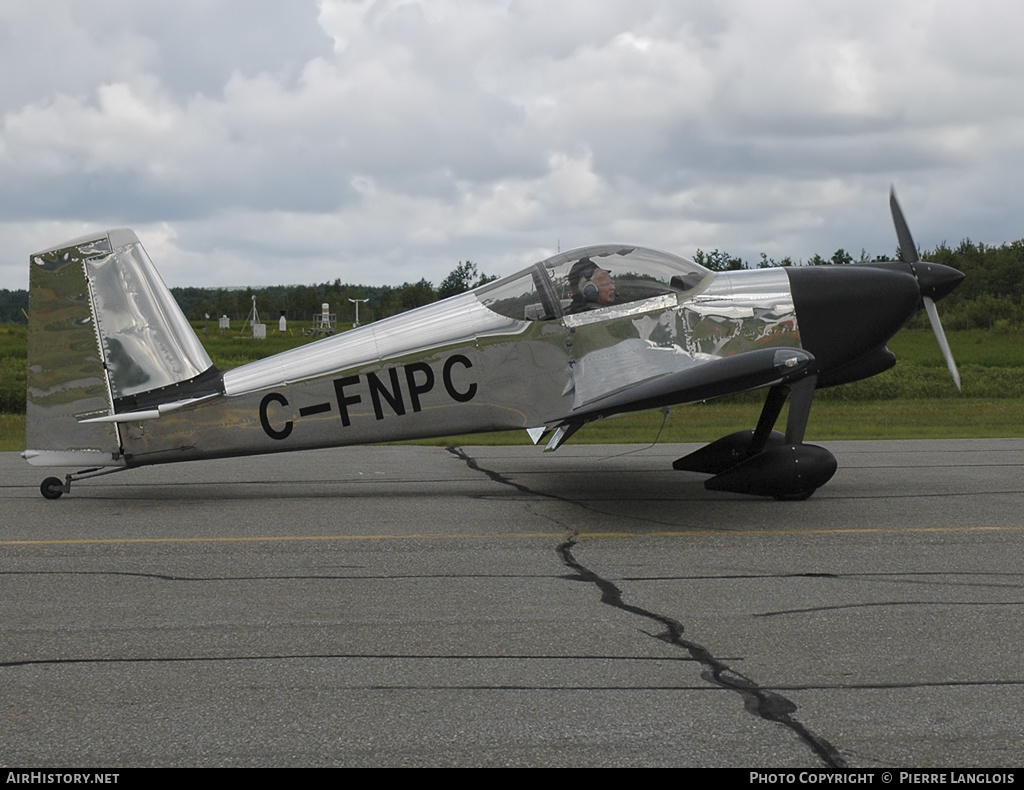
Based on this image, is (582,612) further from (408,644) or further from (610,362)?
(610,362)

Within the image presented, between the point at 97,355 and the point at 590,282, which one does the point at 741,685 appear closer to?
the point at 590,282

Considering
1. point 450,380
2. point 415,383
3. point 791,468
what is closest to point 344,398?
point 415,383

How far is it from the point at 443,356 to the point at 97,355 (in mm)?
3422

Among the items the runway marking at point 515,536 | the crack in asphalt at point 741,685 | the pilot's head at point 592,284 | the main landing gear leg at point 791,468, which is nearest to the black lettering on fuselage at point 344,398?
the runway marking at point 515,536

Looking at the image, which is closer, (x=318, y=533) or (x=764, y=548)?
(x=764, y=548)

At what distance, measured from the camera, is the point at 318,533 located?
348 inches

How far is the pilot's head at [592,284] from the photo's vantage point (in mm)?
10609

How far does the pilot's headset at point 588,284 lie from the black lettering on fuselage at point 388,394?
80.5 inches

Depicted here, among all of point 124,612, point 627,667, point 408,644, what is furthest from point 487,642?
point 124,612

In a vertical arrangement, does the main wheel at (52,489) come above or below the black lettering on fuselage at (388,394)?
below

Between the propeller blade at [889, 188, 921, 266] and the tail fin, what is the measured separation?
735 cm

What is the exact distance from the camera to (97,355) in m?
10.4

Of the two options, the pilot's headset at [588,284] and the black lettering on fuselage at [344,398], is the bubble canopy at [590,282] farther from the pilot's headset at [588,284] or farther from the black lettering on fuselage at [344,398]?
the black lettering on fuselage at [344,398]
